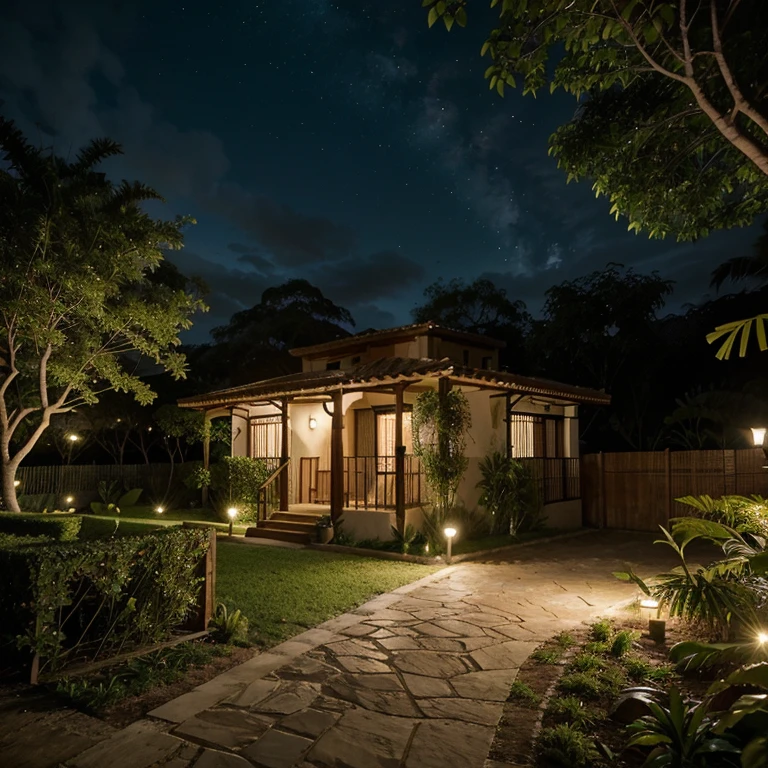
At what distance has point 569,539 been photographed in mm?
12633

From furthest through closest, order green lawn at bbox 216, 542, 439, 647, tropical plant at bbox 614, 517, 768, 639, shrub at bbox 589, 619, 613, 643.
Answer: green lawn at bbox 216, 542, 439, 647 → shrub at bbox 589, 619, 613, 643 → tropical plant at bbox 614, 517, 768, 639

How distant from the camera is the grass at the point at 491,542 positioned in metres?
10.6

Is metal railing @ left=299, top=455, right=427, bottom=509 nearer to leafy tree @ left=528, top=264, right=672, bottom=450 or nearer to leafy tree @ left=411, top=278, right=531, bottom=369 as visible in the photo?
leafy tree @ left=528, top=264, right=672, bottom=450

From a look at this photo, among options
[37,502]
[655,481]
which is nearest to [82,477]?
[37,502]

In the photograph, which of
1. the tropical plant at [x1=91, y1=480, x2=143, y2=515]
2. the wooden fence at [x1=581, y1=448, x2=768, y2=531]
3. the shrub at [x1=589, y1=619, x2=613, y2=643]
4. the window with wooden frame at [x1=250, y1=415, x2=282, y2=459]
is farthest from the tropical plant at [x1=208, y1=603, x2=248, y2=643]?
the tropical plant at [x1=91, y1=480, x2=143, y2=515]

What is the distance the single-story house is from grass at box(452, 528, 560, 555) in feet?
2.84

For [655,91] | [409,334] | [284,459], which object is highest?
[655,91]

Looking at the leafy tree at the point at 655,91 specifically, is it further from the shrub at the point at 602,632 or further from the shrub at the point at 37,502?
the shrub at the point at 37,502

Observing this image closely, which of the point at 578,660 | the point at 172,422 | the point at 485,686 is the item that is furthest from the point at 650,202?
the point at 172,422

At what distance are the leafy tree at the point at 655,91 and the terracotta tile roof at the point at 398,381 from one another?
416 cm

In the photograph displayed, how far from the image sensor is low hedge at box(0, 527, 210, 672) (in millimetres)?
4359

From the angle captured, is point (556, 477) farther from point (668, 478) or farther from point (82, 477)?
point (82, 477)

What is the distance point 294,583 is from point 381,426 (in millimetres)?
6830

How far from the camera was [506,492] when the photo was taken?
1187 cm
